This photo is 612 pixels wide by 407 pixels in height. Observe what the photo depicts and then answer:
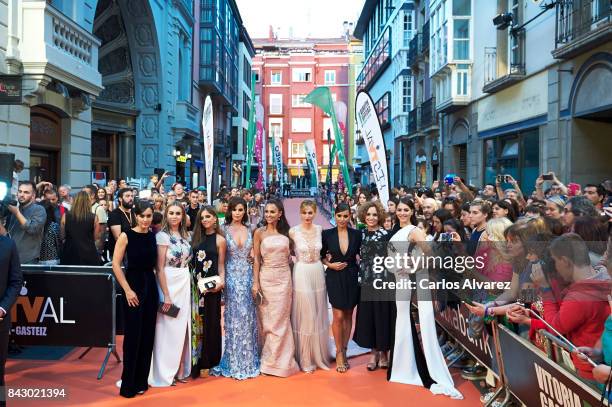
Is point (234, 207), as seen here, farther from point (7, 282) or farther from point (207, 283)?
point (7, 282)

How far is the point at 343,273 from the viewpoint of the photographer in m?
6.10

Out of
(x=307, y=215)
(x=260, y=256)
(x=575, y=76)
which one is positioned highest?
(x=575, y=76)

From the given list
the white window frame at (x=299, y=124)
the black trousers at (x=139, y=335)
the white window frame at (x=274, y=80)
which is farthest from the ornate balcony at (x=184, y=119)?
the white window frame at (x=274, y=80)

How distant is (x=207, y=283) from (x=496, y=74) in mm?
15430

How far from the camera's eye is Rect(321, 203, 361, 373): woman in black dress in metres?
6.06

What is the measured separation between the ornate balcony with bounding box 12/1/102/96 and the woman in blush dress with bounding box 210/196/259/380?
294 inches

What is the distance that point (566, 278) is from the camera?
3568 mm

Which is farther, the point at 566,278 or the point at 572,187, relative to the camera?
the point at 572,187

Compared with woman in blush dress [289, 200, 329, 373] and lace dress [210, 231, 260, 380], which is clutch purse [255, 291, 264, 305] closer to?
lace dress [210, 231, 260, 380]

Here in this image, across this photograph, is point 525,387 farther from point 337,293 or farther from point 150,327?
point 150,327

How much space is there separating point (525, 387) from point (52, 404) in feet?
13.5

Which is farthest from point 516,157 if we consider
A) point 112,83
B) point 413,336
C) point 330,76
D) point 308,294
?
point 330,76

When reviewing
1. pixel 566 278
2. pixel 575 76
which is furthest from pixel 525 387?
pixel 575 76

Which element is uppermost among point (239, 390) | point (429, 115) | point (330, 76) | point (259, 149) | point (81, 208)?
point (330, 76)
